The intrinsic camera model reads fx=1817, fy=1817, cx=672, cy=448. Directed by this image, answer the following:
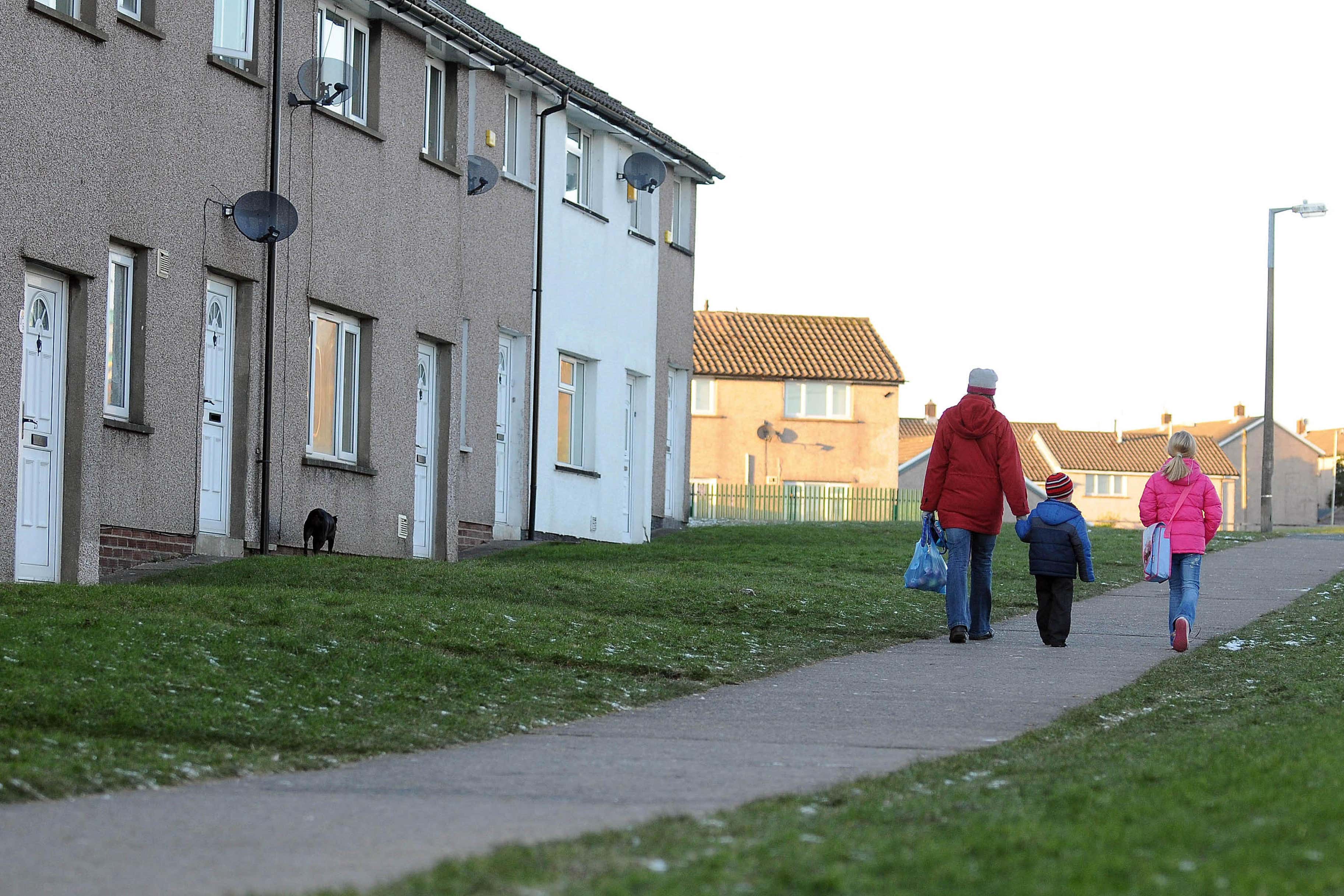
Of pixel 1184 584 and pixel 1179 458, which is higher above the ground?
pixel 1179 458

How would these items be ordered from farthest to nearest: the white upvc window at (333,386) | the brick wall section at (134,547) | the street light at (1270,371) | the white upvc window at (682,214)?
1. the street light at (1270,371)
2. the white upvc window at (682,214)
3. the white upvc window at (333,386)
4. the brick wall section at (134,547)

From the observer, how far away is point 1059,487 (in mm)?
12867

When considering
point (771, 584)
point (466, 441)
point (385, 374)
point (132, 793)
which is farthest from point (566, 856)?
point (466, 441)

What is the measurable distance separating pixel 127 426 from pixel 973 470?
7.00 metres

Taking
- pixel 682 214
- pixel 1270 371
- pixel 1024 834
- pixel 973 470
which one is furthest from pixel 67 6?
pixel 1270 371

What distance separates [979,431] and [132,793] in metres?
7.74

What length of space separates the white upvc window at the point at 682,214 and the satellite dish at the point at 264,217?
13.4 m

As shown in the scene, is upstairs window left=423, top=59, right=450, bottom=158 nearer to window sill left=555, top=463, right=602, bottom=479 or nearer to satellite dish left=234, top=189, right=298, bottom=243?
satellite dish left=234, top=189, right=298, bottom=243

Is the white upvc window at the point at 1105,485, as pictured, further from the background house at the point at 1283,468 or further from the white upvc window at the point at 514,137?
the white upvc window at the point at 514,137

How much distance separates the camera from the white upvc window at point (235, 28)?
16656 mm

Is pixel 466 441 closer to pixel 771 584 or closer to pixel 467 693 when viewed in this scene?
pixel 771 584

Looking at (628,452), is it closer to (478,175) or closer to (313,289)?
(478,175)

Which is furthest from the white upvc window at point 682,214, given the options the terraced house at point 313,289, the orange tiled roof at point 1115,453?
the orange tiled roof at point 1115,453

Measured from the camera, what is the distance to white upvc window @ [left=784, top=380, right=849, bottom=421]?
6069 centimetres
